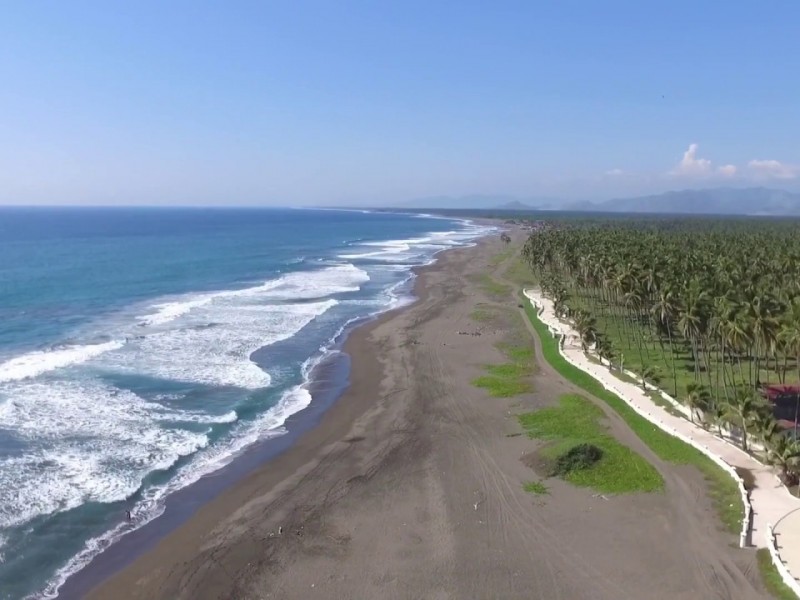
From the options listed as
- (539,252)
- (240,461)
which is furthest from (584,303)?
(240,461)

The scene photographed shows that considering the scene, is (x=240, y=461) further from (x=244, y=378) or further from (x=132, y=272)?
(x=132, y=272)

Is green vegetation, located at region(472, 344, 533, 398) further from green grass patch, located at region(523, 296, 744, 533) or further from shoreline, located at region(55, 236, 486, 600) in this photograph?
shoreline, located at region(55, 236, 486, 600)

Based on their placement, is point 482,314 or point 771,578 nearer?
point 771,578

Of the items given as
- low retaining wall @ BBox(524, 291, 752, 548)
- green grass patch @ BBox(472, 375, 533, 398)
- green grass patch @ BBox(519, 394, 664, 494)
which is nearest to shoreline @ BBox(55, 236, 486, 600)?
green grass patch @ BBox(472, 375, 533, 398)

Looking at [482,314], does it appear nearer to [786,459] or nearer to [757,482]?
[757,482]

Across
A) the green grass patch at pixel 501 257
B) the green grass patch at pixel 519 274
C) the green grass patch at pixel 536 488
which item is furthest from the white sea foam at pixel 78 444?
the green grass patch at pixel 501 257

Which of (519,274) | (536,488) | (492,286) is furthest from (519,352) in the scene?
(519,274)

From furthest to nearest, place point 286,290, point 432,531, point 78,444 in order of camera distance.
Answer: point 286,290
point 78,444
point 432,531
